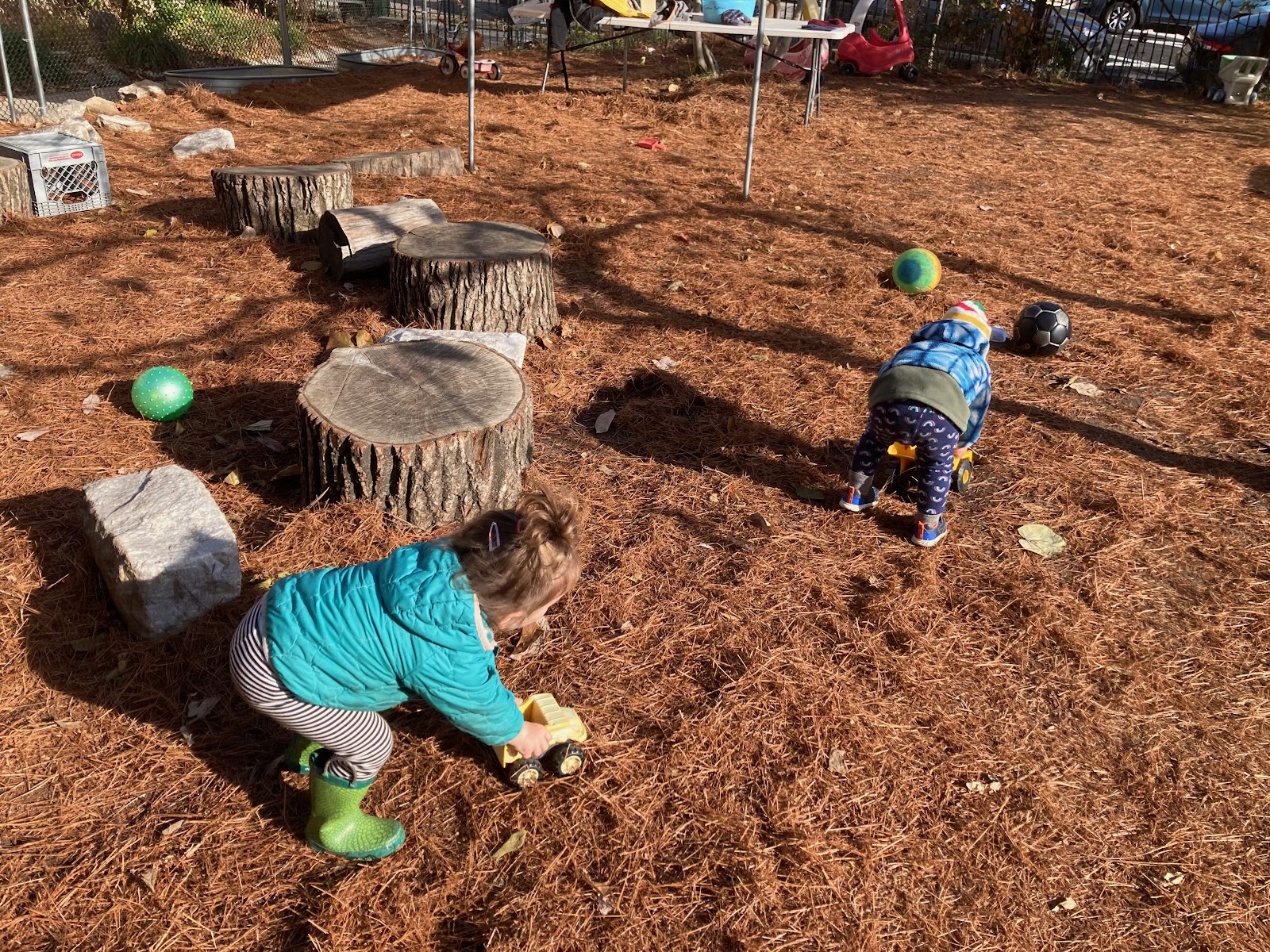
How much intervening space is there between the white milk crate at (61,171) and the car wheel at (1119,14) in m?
16.6

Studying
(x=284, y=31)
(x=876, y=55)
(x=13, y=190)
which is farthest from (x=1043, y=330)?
(x=284, y=31)

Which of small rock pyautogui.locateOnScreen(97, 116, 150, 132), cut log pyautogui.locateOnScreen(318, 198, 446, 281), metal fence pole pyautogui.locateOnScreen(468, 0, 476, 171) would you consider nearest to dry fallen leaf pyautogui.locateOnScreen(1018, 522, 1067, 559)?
cut log pyautogui.locateOnScreen(318, 198, 446, 281)

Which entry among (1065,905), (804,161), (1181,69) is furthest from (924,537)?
(1181,69)

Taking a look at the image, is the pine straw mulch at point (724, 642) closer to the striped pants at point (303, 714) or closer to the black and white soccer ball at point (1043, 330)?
the black and white soccer ball at point (1043, 330)

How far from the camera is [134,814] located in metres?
2.55

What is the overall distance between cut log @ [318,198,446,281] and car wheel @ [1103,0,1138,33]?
15483 millimetres

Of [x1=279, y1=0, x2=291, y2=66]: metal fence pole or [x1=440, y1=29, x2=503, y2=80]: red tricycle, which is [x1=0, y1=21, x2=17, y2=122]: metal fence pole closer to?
[x1=279, y1=0, x2=291, y2=66]: metal fence pole

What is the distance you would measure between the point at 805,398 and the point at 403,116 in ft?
25.8

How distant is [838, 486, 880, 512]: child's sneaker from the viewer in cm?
400

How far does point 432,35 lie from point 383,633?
17.8m

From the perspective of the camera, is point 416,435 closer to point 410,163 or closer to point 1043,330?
point 1043,330

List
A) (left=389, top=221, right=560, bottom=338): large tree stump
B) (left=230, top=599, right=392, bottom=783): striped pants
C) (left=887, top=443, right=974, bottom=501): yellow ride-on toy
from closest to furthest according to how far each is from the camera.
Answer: (left=230, top=599, right=392, bottom=783): striped pants, (left=887, top=443, right=974, bottom=501): yellow ride-on toy, (left=389, top=221, right=560, bottom=338): large tree stump

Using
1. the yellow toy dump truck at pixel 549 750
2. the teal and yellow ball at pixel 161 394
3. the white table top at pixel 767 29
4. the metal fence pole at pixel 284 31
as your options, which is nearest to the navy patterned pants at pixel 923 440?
the yellow toy dump truck at pixel 549 750

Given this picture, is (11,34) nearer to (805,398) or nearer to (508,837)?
(805,398)
